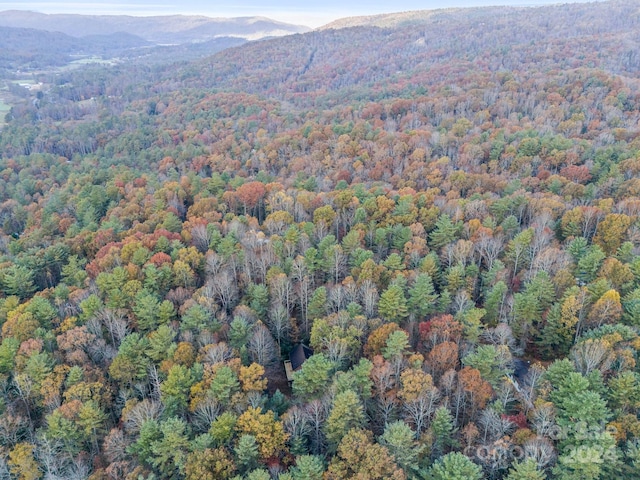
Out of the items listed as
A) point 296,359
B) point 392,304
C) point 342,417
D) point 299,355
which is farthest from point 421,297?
point 342,417

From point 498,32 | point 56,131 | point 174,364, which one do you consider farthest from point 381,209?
point 498,32

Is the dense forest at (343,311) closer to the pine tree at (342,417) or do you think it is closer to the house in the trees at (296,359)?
the pine tree at (342,417)

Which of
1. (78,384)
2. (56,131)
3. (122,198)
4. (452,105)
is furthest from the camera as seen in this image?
(56,131)

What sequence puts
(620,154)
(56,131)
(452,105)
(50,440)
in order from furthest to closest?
(56,131) < (452,105) < (620,154) < (50,440)

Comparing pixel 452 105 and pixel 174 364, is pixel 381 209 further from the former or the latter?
pixel 452 105

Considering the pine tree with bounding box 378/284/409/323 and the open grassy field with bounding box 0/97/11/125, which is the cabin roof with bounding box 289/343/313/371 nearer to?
the pine tree with bounding box 378/284/409/323

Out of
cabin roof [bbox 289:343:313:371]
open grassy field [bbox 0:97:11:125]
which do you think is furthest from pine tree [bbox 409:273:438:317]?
open grassy field [bbox 0:97:11:125]

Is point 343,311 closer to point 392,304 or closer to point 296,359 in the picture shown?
point 392,304
